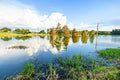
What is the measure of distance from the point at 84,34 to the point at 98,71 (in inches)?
4487

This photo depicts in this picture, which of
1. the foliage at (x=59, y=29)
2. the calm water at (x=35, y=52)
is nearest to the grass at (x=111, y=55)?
the calm water at (x=35, y=52)

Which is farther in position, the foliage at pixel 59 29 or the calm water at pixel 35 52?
the foliage at pixel 59 29

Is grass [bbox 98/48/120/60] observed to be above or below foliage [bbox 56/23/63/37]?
below

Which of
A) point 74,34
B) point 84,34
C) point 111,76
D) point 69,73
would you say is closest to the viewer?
point 111,76

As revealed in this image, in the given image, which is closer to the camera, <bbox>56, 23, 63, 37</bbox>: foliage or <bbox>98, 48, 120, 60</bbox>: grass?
<bbox>98, 48, 120, 60</bbox>: grass

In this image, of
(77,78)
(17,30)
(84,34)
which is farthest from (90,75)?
(17,30)

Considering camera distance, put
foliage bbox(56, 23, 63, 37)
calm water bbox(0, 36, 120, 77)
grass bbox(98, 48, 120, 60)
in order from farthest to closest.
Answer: foliage bbox(56, 23, 63, 37) < grass bbox(98, 48, 120, 60) < calm water bbox(0, 36, 120, 77)

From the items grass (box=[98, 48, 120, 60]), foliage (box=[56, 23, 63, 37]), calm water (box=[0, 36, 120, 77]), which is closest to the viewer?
calm water (box=[0, 36, 120, 77])

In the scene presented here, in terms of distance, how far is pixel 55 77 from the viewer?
52.3 ft

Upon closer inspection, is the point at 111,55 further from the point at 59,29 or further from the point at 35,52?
the point at 59,29

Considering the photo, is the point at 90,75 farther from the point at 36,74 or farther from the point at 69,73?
the point at 36,74

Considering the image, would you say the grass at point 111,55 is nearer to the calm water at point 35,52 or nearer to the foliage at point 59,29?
the calm water at point 35,52

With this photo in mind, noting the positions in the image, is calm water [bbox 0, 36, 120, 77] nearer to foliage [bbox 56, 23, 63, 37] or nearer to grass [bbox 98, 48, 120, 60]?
grass [bbox 98, 48, 120, 60]

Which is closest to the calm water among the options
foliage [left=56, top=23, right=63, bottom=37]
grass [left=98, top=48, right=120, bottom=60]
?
grass [left=98, top=48, right=120, bottom=60]
